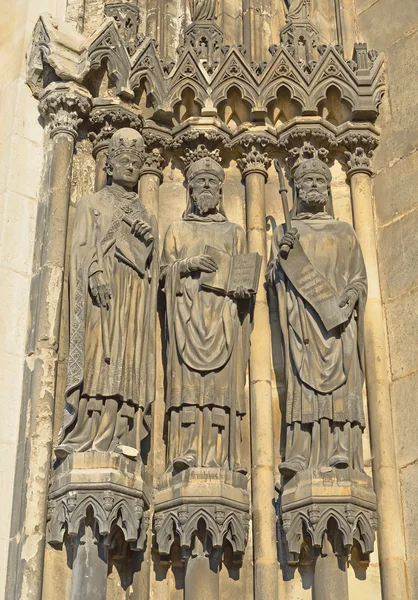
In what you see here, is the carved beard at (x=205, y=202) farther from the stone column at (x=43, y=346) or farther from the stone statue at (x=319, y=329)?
the stone column at (x=43, y=346)

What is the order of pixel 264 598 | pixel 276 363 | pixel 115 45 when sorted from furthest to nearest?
pixel 115 45, pixel 276 363, pixel 264 598

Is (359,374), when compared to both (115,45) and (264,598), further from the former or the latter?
(115,45)

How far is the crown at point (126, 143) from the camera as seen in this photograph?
888 centimetres

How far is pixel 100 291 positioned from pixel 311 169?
196cm

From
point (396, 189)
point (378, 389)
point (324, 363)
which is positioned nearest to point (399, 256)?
point (396, 189)

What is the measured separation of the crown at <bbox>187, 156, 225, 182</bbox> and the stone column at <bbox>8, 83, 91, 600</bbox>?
3.08 feet

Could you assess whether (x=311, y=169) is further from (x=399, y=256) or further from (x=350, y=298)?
(x=350, y=298)

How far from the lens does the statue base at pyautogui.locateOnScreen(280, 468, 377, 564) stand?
7.86 meters

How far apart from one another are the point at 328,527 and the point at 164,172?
10.8 feet

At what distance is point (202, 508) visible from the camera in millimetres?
7859

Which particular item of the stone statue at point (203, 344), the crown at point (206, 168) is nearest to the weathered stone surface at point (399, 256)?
the stone statue at point (203, 344)

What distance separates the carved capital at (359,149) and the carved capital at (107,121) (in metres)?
1.74

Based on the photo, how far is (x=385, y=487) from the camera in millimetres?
8320

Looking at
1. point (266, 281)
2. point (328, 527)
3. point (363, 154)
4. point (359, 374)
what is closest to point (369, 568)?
point (328, 527)
